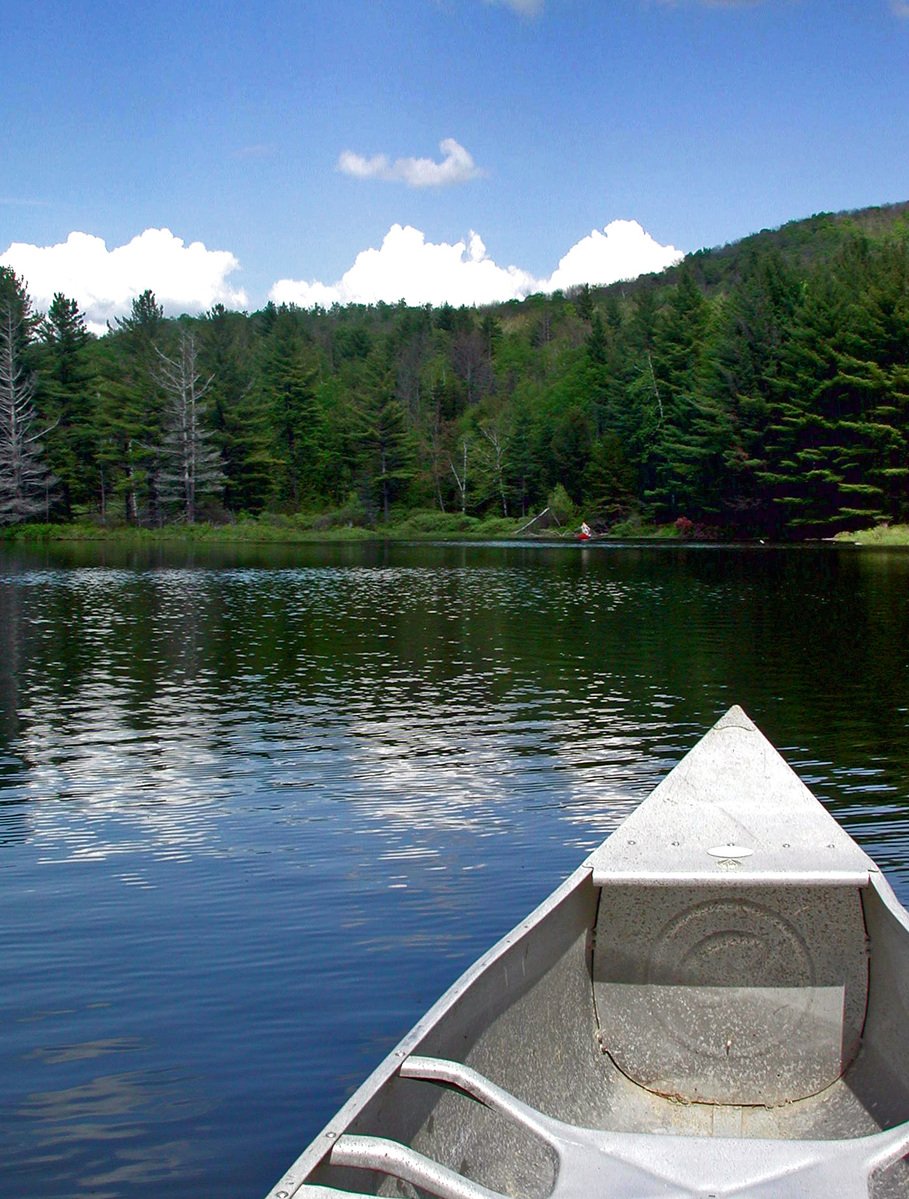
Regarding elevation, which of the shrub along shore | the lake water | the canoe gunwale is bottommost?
the lake water

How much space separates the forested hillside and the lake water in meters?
49.3

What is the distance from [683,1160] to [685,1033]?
1417mm

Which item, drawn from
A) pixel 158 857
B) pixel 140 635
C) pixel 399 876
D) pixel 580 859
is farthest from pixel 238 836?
pixel 140 635

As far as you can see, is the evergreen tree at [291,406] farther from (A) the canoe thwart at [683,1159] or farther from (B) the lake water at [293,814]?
(A) the canoe thwart at [683,1159]

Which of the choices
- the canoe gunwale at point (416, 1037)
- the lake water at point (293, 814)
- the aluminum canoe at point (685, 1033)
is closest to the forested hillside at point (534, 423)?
the lake water at point (293, 814)

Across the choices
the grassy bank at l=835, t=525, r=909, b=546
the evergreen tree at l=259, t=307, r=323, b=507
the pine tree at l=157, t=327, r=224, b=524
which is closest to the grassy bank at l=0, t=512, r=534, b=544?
the pine tree at l=157, t=327, r=224, b=524

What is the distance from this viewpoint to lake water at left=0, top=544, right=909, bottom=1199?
6375 mm

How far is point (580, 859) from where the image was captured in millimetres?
10414

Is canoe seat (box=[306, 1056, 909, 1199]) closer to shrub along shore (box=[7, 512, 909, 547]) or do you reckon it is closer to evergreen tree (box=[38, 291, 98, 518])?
shrub along shore (box=[7, 512, 909, 547])

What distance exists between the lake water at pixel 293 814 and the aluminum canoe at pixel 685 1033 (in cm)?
138

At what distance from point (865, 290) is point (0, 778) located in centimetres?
7563

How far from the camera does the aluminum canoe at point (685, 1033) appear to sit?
175 inches

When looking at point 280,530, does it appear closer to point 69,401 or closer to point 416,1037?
point 69,401

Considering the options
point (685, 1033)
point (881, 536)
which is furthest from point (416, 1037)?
point (881, 536)
